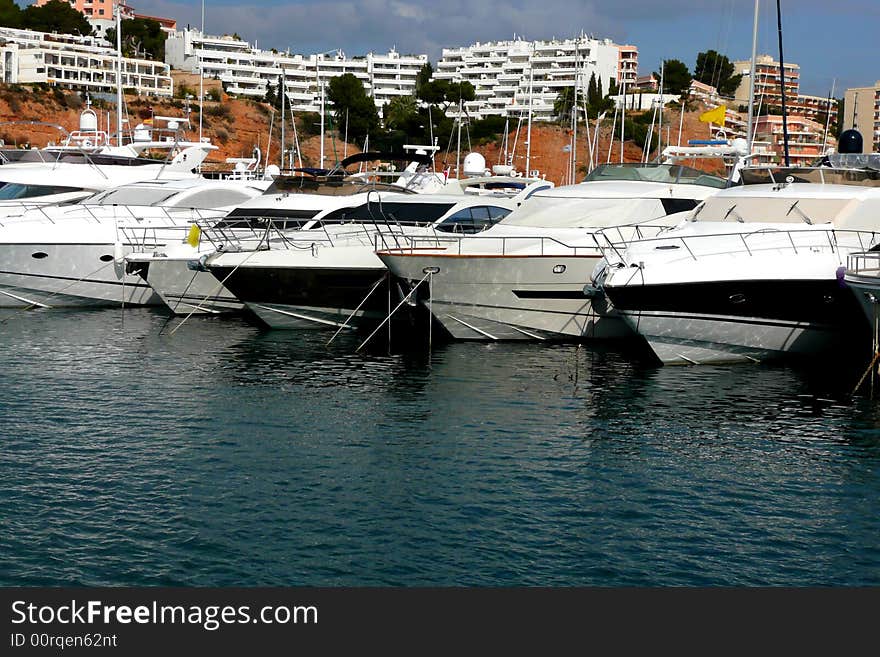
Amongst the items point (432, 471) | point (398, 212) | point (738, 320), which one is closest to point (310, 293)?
point (398, 212)

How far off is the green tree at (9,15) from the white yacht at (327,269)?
412ft

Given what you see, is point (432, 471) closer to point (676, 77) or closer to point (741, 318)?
point (741, 318)

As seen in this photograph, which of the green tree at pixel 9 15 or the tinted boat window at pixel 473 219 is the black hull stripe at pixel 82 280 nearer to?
the tinted boat window at pixel 473 219

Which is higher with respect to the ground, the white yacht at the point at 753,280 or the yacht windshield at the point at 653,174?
the yacht windshield at the point at 653,174

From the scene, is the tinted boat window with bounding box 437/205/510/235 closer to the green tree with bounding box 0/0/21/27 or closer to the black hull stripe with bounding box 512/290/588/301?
the black hull stripe with bounding box 512/290/588/301

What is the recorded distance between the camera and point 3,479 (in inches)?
529

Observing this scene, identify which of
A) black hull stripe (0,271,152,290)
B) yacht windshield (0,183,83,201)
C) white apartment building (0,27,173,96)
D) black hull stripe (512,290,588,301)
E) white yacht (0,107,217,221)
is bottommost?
black hull stripe (0,271,152,290)

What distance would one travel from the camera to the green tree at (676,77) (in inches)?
5172

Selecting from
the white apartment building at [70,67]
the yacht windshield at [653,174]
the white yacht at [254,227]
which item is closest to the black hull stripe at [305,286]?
the white yacht at [254,227]

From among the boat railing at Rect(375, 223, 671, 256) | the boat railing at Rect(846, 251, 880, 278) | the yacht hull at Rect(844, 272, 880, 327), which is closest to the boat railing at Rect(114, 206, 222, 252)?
the boat railing at Rect(375, 223, 671, 256)

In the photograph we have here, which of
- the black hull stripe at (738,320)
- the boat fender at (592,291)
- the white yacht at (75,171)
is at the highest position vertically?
the white yacht at (75,171)

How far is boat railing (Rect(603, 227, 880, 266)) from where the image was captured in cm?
1909

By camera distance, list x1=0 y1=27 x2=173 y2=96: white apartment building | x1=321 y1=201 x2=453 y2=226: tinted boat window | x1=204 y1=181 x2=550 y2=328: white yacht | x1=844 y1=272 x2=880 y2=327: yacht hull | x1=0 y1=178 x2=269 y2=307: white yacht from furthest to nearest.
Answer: x1=0 y1=27 x2=173 y2=96: white apartment building → x1=0 y1=178 x2=269 y2=307: white yacht → x1=321 y1=201 x2=453 y2=226: tinted boat window → x1=204 y1=181 x2=550 y2=328: white yacht → x1=844 y1=272 x2=880 y2=327: yacht hull

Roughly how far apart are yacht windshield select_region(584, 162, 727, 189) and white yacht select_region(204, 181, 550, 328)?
2142 mm
